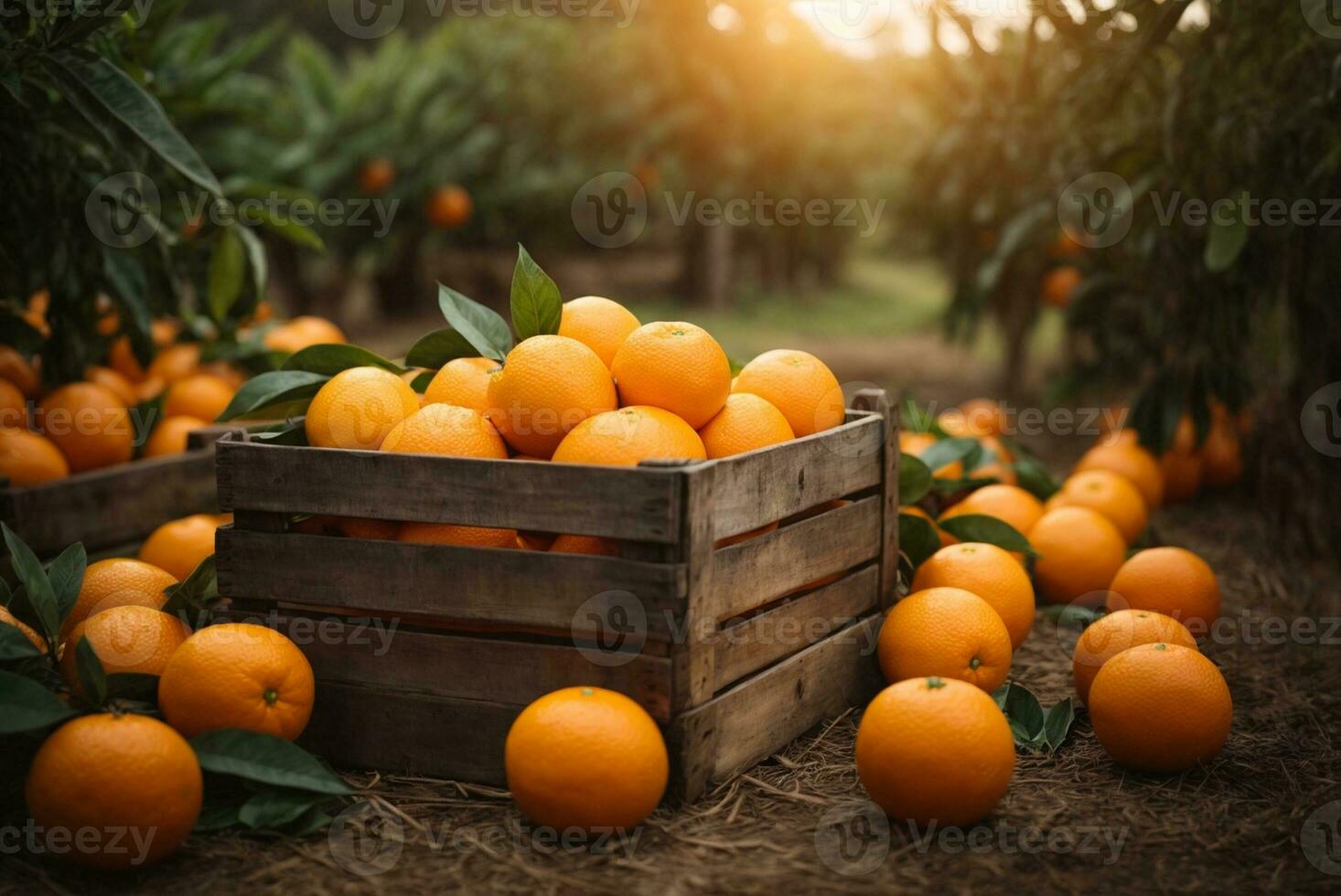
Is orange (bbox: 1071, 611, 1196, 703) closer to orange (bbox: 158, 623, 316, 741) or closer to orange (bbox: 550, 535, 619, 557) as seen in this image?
orange (bbox: 550, 535, 619, 557)

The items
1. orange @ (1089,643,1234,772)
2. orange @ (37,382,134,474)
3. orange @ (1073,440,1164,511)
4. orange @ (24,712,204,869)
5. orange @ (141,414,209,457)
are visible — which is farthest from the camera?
orange @ (1073,440,1164,511)

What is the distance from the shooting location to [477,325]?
2396 mm

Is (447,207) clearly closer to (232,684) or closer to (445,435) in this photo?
(445,435)

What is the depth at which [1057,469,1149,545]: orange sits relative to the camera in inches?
129

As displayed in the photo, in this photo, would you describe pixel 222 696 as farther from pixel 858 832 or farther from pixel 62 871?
pixel 858 832

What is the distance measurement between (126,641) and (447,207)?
5.30 m

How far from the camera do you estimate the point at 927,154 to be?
16.5 feet

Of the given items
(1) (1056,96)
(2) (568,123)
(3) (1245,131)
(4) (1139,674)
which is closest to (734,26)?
(2) (568,123)

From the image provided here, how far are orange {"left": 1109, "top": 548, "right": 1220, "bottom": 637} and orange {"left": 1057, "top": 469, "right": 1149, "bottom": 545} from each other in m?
0.48

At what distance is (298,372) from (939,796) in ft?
5.08

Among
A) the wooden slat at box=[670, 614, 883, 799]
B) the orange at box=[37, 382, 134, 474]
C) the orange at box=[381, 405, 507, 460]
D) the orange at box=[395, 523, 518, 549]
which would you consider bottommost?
the wooden slat at box=[670, 614, 883, 799]

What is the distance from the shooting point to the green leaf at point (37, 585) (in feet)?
6.48

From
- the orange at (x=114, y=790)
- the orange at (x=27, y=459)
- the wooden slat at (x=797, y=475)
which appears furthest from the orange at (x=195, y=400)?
the wooden slat at (x=797, y=475)

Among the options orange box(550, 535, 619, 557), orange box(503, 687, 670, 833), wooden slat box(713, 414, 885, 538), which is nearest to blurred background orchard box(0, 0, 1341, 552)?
wooden slat box(713, 414, 885, 538)
